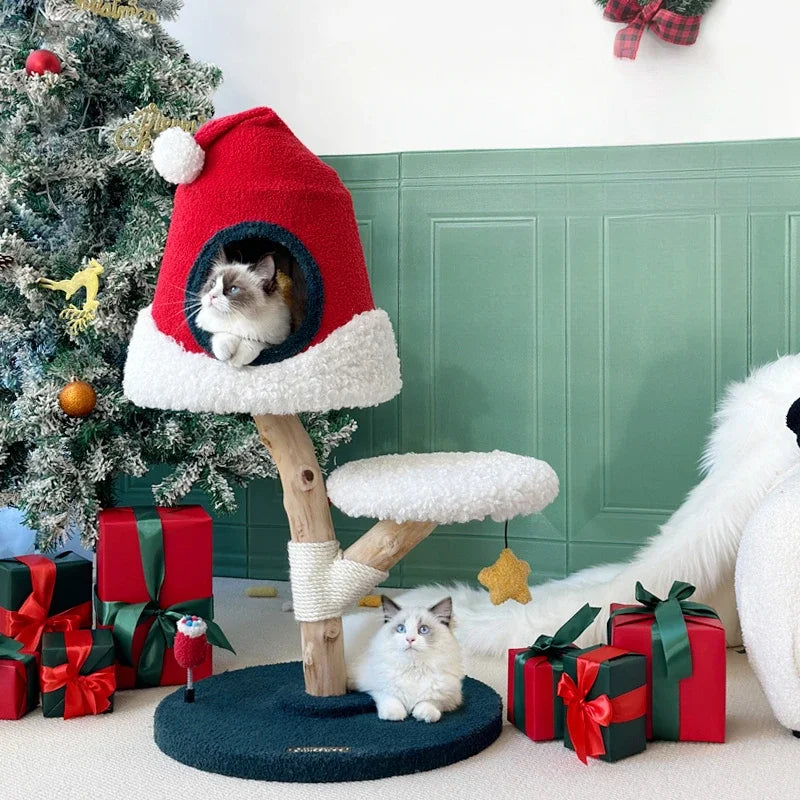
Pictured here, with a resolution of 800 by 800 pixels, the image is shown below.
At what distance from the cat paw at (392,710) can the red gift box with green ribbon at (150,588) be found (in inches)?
18.3

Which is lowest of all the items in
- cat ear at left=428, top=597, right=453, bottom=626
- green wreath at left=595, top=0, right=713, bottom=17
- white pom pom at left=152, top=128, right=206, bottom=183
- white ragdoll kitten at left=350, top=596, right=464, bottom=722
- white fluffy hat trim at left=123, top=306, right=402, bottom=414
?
white ragdoll kitten at left=350, top=596, right=464, bottom=722

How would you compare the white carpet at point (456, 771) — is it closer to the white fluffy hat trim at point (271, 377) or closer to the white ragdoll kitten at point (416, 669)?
the white ragdoll kitten at point (416, 669)

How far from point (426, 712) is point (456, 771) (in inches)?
4.3

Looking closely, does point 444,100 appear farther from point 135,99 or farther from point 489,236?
point 135,99

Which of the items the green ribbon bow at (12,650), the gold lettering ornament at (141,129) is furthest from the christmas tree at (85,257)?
the green ribbon bow at (12,650)

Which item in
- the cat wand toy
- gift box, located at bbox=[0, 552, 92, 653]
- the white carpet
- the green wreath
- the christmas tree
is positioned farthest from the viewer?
the green wreath

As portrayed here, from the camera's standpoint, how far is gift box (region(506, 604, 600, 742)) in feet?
5.22

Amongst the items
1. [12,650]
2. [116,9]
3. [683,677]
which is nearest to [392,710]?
[683,677]

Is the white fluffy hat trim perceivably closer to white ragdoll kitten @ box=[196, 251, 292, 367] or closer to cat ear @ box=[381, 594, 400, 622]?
white ragdoll kitten @ box=[196, 251, 292, 367]

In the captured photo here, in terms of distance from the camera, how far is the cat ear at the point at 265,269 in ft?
4.98

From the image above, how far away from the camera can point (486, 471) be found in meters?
1.55

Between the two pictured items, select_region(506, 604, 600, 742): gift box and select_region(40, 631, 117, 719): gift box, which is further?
select_region(40, 631, 117, 719): gift box

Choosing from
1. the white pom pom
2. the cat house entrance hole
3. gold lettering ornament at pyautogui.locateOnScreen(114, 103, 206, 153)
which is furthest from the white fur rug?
gold lettering ornament at pyautogui.locateOnScreen(114, 103, 206, 153)

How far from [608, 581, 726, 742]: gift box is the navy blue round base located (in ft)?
0.83
